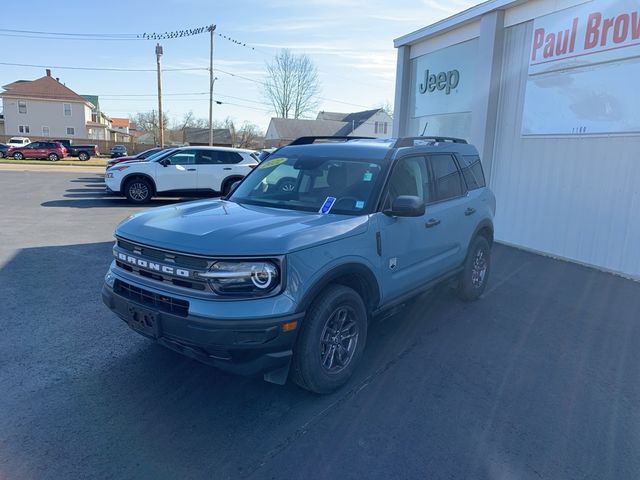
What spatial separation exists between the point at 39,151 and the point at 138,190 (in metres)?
34.8

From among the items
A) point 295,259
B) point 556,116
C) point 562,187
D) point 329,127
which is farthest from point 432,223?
point 329,127

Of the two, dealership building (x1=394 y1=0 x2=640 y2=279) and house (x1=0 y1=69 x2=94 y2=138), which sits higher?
house (x1=0 y1=69 x2=94 y2=138)

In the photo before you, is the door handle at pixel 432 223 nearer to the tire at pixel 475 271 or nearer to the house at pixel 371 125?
the tire at pixel 475 271

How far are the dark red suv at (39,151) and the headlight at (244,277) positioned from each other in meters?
46.0

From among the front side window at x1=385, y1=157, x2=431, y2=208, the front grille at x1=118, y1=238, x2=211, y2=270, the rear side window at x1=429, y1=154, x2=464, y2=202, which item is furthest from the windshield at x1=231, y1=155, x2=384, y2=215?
the front grille at x1=118, y1=238, x2=211, y2=270

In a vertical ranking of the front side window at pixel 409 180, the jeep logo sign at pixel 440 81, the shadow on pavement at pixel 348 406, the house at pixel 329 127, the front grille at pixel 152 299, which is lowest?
the shadow on pavement at pixel 348 406

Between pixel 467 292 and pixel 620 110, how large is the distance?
4.21 m

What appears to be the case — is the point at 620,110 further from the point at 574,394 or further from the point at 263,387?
the point at 263,387

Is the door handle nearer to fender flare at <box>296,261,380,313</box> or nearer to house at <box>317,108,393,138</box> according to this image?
fender flare at <box>296,261,380,313</box>

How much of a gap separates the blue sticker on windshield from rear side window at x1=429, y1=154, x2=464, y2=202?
1.30 meters

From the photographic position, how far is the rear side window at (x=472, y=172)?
210 inches

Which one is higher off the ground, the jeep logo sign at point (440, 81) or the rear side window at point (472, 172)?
the jeep logo sign at point (440, 81)

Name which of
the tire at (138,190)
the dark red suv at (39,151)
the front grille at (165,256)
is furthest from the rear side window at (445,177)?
the dark red suv at (39,151)

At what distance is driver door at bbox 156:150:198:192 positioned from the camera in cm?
1359
